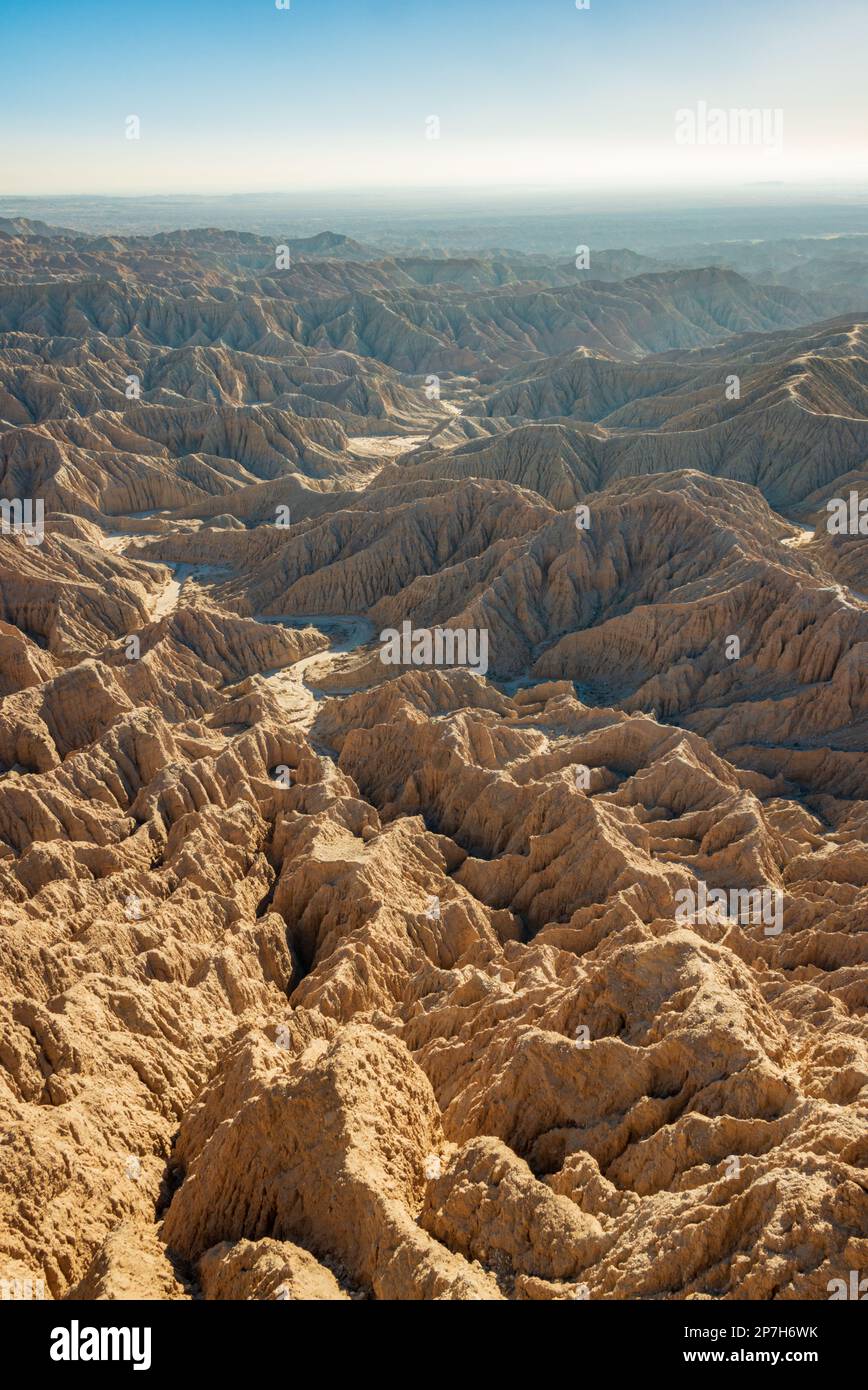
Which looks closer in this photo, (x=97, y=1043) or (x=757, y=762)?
(x=97, y=1043)

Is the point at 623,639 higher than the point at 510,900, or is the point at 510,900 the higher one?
the point at 623,639

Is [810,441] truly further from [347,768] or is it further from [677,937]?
[677,937]

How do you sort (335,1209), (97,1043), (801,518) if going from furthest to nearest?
(801,518) → (97,1043) → (335,1209)
